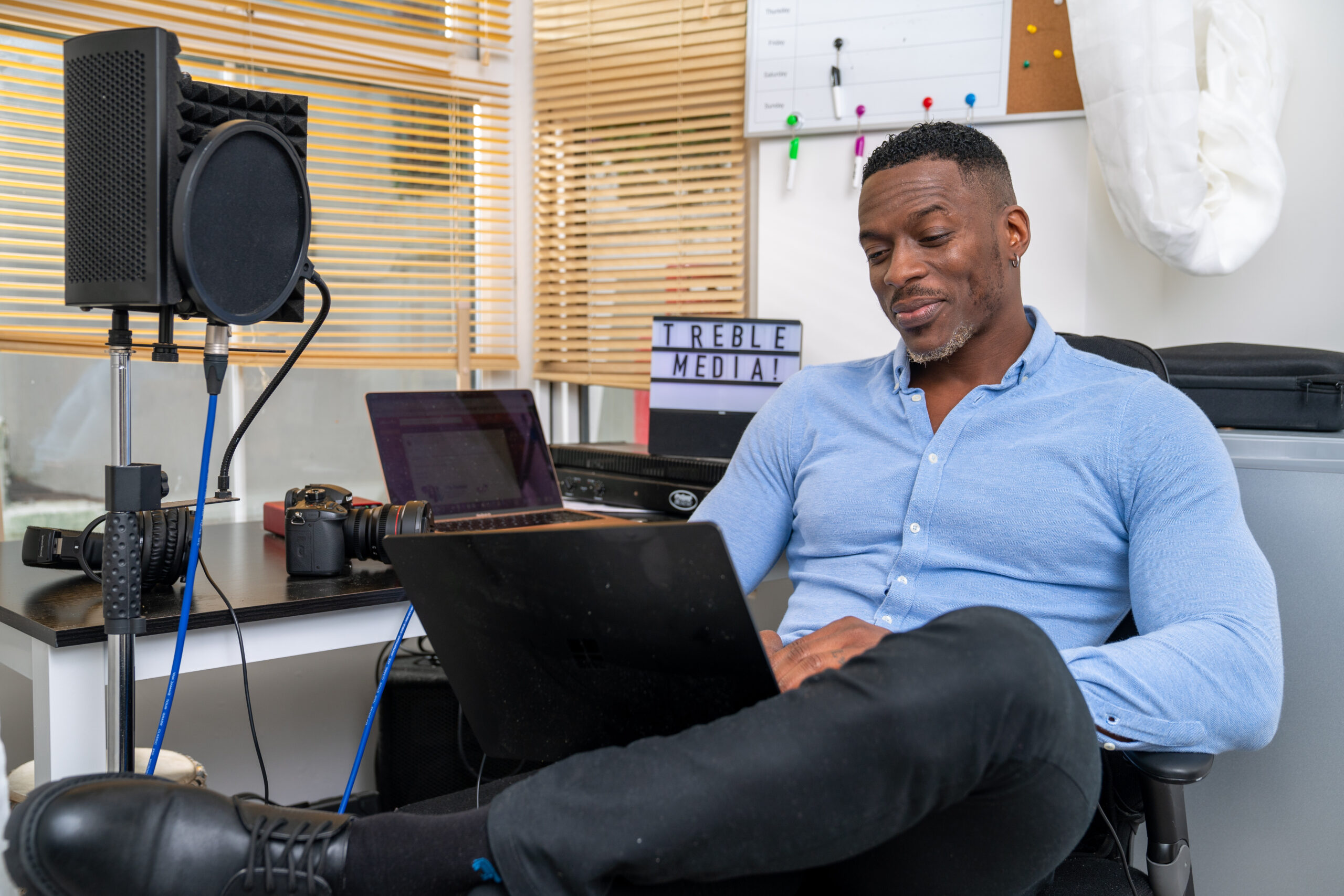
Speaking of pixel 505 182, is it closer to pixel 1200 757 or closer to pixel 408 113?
pixel 408 113

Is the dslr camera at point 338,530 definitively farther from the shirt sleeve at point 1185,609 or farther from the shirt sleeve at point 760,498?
the shirt sleeve at point 1185,609

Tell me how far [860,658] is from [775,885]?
222 mm

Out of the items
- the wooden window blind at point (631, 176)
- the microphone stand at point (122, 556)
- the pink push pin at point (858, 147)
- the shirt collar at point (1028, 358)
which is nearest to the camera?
→ the microphone stand at point (122, 556)

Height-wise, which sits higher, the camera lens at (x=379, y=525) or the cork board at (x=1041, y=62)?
the cork board at (x=1041, y=62)

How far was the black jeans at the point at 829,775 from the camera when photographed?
79 cm

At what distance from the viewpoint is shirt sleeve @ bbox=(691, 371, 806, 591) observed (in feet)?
4.84

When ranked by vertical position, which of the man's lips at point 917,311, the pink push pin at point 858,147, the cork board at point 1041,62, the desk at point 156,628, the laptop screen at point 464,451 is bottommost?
the desk at point 156,628

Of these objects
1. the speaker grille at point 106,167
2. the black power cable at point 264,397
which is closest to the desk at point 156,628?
the black power cable at point 264,397

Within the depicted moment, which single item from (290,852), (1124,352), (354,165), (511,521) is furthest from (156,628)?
(354,165)

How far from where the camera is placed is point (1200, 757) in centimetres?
97

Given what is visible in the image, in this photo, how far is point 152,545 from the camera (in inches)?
49.1

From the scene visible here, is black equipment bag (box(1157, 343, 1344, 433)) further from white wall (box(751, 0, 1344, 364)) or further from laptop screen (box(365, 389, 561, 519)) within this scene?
laptop screen (box(365, 389, 561, 519))

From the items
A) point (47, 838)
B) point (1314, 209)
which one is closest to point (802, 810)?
point (47, 838)

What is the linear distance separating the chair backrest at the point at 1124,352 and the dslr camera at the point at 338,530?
3.08 ft
